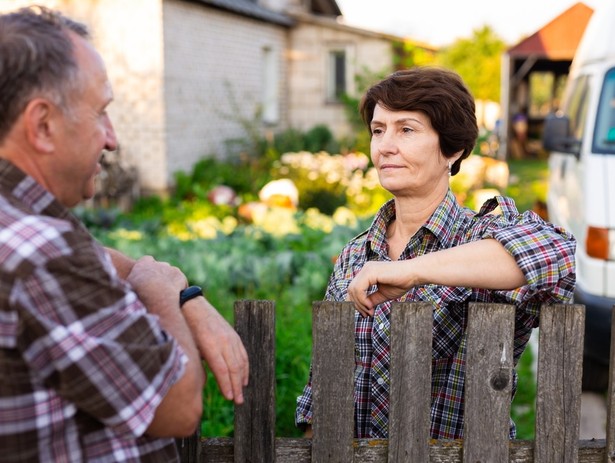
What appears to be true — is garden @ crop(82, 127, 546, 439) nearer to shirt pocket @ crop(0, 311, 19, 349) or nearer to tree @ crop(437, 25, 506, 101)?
shirt pocket @ crop(0, 311, 19, 349)

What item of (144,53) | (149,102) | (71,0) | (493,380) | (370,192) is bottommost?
(493,380)

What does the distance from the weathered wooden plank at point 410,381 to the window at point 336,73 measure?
17538mm

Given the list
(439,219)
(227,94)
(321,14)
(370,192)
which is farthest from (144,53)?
(321,14)

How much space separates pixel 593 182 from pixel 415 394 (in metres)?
3.37

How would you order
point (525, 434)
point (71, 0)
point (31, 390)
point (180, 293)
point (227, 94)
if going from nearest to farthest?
point (31, 390) < point (180, 293) < point (525, 434) < point (71, 0) < point (227, 94)

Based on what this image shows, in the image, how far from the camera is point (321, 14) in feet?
84.6

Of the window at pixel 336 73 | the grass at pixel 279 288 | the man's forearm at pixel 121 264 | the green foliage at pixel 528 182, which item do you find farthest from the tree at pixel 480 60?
the man's forearm at pixel 121 264

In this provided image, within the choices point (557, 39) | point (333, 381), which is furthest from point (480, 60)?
point (333, 381)

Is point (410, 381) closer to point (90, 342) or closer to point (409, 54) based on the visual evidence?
point (90, 342)

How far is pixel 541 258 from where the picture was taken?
173 centimetres

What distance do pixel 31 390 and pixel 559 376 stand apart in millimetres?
1214

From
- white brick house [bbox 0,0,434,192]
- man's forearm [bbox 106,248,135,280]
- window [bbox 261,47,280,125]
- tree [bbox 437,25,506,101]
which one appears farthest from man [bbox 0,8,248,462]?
tree [bbox 437,25,506,101]

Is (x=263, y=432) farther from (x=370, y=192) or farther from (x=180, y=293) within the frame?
(x=370, y=192)

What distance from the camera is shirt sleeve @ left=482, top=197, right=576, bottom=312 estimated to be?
173cm
